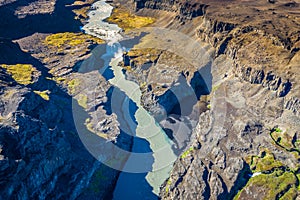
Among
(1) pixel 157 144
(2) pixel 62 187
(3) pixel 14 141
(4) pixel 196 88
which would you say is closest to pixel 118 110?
(1) pixel 157 144

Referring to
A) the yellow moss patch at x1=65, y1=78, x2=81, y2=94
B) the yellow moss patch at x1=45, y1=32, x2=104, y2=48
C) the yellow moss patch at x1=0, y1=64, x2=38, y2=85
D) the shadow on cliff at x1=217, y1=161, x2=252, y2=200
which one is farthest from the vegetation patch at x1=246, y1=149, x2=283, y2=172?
the yellow moss patch at x1=45, y1=32, x2=104, y2=48

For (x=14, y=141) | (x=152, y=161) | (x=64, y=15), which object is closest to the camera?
(x=14, y=141)

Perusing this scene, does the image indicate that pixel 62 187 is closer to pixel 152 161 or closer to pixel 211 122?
pixel 152 161

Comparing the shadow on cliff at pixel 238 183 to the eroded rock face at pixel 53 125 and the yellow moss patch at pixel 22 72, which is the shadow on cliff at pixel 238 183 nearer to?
the eroded rock face at pixel 53 125

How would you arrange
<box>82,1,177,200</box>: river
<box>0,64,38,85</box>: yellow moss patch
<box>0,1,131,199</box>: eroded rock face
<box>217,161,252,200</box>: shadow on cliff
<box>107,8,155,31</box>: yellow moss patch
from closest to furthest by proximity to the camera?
<box>0,1,131,199</box>: eroded rock face → <box>217,161,252,200</box>: shadow on cliff → <box>82,1,177,200</box>: river → <box>0,64,38,85</box>: yellow moss patch → <box>107,8,155,31</box>: yellow moss patch

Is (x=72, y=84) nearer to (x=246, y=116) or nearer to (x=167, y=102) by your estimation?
(x=167, y=102)

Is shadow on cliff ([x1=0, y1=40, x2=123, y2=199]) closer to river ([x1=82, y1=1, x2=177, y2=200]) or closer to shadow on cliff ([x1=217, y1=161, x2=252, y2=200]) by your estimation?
river ([x1=82, y1=1, x2=177, y2=200])
